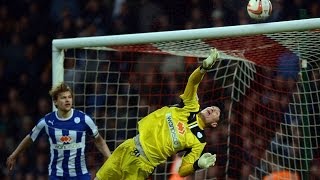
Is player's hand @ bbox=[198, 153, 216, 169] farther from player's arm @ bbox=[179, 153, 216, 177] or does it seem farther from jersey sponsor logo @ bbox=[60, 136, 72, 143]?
jersey sponsor logo @ bbox=[60, 136, 72, 143]

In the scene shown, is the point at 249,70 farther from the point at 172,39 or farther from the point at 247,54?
the point at 172,39

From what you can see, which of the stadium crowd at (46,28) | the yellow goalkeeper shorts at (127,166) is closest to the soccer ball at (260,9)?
the yellow goalkeeper shorts at (127,166)

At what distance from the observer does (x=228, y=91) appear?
33.3 ft

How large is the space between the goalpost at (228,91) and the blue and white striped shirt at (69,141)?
1.77ft

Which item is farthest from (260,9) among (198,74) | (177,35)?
(177,35)

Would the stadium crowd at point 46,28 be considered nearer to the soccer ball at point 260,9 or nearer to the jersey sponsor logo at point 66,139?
the jersey sponsor logo at point 66,139

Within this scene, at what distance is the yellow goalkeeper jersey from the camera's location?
8.48 metres

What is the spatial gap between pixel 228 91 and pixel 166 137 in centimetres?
176

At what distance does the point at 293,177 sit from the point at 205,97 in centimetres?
120

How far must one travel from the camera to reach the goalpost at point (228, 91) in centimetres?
911

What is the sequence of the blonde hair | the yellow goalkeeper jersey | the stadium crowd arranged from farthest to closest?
the stadium crowd → the blonde hair → the yellow goalkeeper jersey

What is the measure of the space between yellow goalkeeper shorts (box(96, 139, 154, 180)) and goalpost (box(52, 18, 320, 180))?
0.95 metres

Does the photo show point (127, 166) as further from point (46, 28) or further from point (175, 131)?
point (46, 28)

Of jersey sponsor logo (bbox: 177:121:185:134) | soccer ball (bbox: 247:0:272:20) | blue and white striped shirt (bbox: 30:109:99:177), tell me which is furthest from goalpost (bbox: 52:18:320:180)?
jersey sponsor logo (bbox: 177:121:185:134)
